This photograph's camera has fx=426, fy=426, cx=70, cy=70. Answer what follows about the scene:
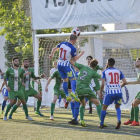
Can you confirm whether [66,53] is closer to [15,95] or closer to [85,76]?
[85,76]

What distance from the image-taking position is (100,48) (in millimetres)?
18844

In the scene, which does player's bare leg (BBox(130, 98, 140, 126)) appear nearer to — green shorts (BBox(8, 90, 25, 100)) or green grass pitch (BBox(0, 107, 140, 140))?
green grass pitch (BBox(0, 107, 140, 140))

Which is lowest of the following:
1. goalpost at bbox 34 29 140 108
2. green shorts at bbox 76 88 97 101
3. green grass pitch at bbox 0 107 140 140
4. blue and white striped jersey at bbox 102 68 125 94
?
green grass pitch at bbox 0 107 140 140

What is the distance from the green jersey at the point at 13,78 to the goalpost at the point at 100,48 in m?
4.35

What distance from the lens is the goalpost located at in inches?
663

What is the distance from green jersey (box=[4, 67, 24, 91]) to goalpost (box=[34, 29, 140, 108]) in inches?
171

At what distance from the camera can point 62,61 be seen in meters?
10.7

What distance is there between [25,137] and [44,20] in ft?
35.0

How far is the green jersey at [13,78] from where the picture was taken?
12.2 meters

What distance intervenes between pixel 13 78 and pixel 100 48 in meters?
7.25

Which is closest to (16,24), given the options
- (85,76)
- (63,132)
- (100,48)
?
(100,48)

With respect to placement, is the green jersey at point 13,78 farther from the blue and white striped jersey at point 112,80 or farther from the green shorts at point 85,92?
the blue and white striped jersey at point 112,80

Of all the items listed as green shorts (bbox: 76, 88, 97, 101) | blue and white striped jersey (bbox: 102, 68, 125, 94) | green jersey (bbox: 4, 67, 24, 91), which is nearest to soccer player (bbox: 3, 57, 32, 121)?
green jersey (bbox: 4, 67, 24, 91)

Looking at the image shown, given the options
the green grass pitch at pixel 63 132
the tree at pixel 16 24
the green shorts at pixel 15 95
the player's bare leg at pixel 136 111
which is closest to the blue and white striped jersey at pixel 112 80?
the green grass pitch at pixel 63 132
